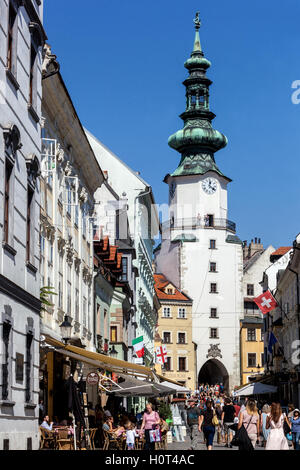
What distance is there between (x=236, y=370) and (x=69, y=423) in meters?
80.4

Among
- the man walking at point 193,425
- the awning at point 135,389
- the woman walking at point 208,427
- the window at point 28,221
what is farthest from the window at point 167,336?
the window at point 28,221

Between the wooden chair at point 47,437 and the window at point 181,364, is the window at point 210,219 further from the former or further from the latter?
the wooden chair at point 47,437

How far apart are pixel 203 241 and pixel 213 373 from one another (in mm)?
14949

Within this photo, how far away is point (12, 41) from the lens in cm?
1672

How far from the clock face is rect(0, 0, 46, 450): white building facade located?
91275 millimetres

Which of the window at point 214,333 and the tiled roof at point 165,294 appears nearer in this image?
the tiled roof at point 165,294

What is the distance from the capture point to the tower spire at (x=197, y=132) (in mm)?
110125

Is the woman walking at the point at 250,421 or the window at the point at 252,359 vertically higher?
the window at the point at 252,359

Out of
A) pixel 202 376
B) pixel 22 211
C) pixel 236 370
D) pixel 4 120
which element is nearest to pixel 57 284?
pixel 22 211

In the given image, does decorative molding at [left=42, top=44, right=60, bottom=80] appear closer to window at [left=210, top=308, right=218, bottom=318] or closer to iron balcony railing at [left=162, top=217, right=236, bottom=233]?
window at [left=210, top=308, right=218, bottom=318]

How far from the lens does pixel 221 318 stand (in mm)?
105938

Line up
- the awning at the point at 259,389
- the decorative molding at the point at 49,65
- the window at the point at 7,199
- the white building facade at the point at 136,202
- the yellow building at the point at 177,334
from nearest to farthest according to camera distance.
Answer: the window at the point at 7,199 < the decorative molding at the point at 49,65 < the awning at the point at 259,389 < the white building facade at the point at 136,202 < the yellow building at the point at 177,334

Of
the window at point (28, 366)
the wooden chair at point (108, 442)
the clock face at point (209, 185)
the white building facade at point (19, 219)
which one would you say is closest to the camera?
the white building facade at point (19, 219)
